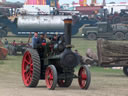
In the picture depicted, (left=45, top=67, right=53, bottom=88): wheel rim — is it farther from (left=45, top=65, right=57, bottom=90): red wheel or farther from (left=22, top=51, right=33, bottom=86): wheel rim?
(left=22, top=51, right=33, bottom=86): wheel rim

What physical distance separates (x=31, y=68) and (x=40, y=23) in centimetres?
3438

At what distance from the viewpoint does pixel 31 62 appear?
37.6 ft

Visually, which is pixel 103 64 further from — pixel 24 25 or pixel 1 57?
pixel 24 25

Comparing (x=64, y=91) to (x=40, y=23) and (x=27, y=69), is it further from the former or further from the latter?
(x=40, y=23)

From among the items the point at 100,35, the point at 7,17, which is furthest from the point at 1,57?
the point at 7,17

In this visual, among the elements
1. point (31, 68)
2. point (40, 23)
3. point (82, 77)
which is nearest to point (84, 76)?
point (82, 77)

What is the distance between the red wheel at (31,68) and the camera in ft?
36.1

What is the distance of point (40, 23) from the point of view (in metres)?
45.6

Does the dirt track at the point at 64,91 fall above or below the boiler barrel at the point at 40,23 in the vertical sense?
above

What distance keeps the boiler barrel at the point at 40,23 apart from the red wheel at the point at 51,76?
3459 centimetres

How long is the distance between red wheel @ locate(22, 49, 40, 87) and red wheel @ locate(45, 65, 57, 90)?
283 mm

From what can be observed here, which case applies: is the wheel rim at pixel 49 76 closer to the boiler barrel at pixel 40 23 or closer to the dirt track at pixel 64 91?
the dirt track at pixel 64 91

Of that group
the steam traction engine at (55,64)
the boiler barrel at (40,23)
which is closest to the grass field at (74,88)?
the steam traction engine at (55,64)

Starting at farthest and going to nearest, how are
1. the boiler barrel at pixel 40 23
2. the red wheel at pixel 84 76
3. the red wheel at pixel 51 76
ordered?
the boiler barrel at pixel 40 23
the red wheel at pixel 84 76
the red wheel at pixel 51 76
